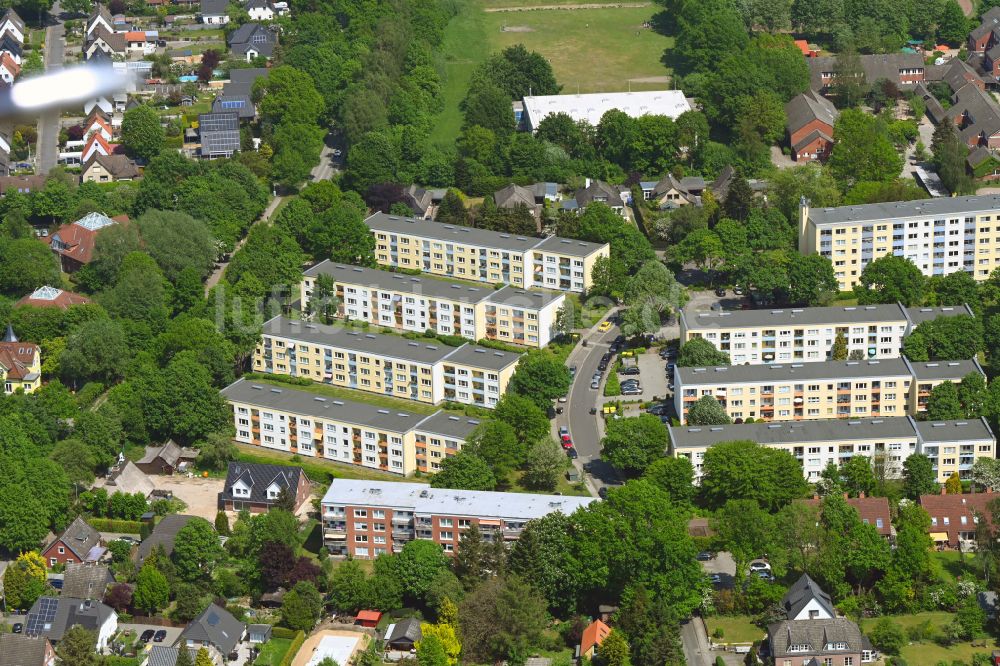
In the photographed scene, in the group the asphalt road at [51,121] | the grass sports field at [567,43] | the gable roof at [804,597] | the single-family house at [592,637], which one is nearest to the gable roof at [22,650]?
the single-family house at [592,637]

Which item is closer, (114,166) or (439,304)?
(439,304)

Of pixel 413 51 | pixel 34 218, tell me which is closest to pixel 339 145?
pixel 413 51

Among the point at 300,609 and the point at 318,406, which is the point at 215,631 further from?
the point at 318,406

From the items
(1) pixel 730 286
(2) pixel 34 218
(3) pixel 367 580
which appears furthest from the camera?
(2) pixel 34 218

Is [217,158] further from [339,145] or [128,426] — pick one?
[128,426]

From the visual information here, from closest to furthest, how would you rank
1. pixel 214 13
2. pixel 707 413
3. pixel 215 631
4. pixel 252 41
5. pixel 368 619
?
pixel 215 631
pixel 368 619
pixel 707 413
pixel 252 41
pixel 214 13

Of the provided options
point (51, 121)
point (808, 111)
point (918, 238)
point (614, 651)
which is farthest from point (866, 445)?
point (51, 121)
